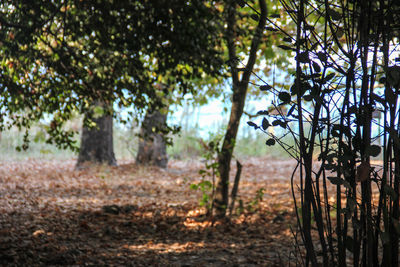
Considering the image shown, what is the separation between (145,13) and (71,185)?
17.2 ft

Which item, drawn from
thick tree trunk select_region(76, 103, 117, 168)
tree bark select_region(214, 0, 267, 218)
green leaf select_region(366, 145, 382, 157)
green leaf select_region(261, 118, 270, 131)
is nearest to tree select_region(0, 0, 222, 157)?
tree bark select_region(214, 0, 267, 218)

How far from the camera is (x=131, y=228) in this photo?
472 cm

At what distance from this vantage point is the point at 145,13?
3.62 metres

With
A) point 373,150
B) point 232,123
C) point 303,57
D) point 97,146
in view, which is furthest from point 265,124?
point 97,146

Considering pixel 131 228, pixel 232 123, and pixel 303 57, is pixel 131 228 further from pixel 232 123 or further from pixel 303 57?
pixel 303 57

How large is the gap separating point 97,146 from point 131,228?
20.8ft

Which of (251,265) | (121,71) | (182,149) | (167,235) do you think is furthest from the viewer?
(182,149)

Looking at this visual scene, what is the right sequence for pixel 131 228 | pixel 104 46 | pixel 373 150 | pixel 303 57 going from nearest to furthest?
pixel 373 150 → pixel 303 57 → pixel 104 46 → pixel 131 228

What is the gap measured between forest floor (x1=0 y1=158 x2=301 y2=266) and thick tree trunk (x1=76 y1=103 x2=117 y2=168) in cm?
236

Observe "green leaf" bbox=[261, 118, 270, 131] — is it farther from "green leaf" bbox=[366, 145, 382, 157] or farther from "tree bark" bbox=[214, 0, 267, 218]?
"tree bark" bbox=[214, 0, 267, 218]

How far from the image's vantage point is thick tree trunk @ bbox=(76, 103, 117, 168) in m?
10.5

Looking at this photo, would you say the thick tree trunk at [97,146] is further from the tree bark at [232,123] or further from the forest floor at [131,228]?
the tree bark at [232,123]

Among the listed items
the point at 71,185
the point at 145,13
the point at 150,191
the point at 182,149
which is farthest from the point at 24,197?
the point at 182,149

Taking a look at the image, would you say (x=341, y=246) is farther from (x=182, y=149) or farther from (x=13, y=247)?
(x=182, y=149)
